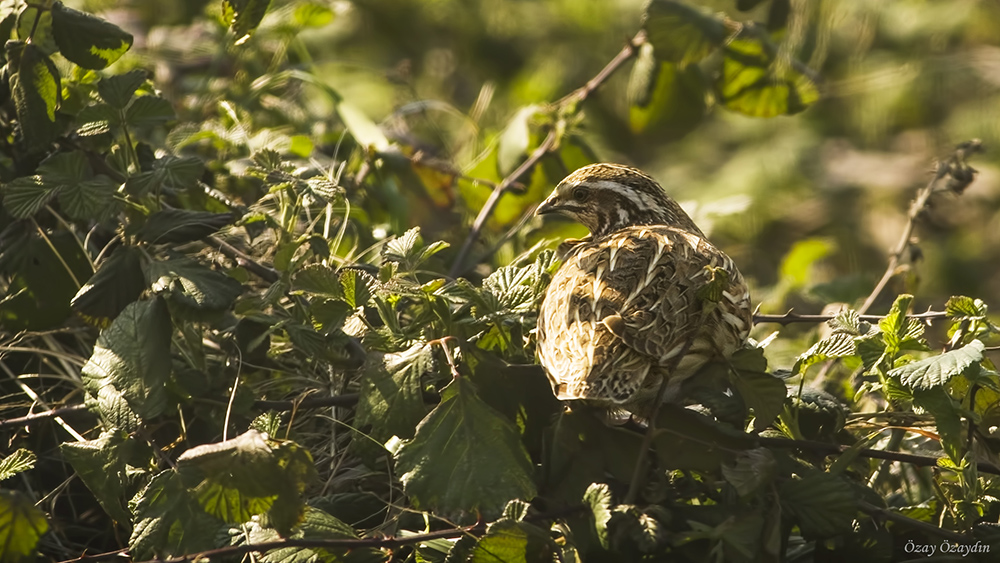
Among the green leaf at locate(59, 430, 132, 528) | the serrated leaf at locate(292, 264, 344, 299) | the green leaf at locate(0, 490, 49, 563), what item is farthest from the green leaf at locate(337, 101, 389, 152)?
the green leaf at locate(0, 490, 49, 563)

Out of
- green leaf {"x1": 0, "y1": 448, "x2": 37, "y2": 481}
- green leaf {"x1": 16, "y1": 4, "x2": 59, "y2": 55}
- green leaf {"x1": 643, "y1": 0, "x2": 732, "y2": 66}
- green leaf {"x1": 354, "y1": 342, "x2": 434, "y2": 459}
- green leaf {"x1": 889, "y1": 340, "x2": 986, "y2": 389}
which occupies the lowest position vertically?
green leaf {"x1": 0, "y1": 448, "x2": 37, "y2": 481}

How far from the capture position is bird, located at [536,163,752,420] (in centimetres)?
301

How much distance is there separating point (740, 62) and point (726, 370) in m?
2.00

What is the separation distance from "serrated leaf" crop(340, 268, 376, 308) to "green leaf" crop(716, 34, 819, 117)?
2331 mm

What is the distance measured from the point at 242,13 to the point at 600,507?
75.1 inches

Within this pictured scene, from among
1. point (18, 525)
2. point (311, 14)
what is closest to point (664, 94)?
point (311, 14)

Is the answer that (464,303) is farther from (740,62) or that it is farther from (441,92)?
(441,92)

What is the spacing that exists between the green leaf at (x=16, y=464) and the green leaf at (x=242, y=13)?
4.67ft

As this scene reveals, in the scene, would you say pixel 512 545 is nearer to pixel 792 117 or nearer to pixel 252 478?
pixel 252 478

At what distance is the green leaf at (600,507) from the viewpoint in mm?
2543

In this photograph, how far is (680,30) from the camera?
4398 mm

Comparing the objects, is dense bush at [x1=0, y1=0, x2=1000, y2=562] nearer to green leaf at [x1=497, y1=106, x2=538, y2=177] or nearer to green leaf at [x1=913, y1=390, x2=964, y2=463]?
green leaf at [x1=913, y1=390, x2=964, y2=463]

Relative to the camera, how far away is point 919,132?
1043 cm

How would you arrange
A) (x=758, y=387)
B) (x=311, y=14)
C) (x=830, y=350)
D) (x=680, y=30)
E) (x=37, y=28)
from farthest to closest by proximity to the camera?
(x=311, y=14) → (x=680, y=30) → (x=37, y=28) → (x=830, y=350) → (x=758, y=387)
